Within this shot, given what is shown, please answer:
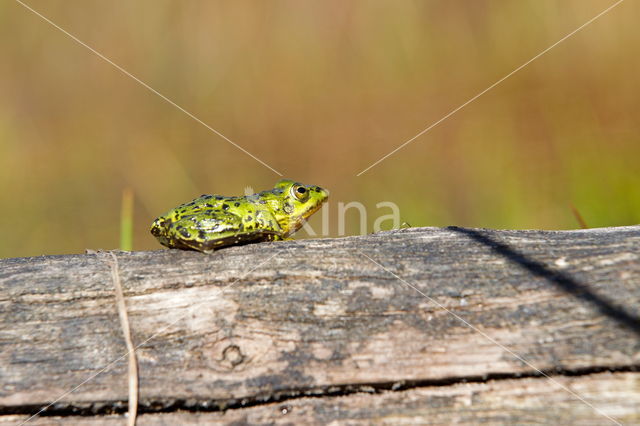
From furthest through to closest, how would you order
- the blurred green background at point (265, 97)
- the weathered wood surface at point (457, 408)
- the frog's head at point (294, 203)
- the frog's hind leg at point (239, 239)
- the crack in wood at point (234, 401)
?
the blurred green background at point (265, 97), the frog's head at point (294, 203), the frog's hind leg at point (239, 239), the crack in wood at point (234, 401), the weathered wood surface at point (457, 408)

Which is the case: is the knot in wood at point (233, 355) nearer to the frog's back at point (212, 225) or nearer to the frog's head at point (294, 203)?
the frog's back at point (212, 225)

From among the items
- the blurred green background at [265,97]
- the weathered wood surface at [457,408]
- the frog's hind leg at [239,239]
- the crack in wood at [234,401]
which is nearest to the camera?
the weathered wood surface at [457,408]

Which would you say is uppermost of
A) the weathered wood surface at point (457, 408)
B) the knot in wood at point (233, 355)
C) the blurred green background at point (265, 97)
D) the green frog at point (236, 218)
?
the blurred green background at point (265, 97)

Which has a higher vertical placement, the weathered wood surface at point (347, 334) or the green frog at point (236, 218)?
the green frog at point (236, 218)

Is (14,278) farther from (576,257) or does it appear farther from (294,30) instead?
(294,30)

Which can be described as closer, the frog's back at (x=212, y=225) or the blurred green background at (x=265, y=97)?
Result: the frog's back at (x=212, y=225)

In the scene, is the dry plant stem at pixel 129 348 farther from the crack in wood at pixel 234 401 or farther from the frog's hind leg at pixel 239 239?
the frog's hind leg at pixel 239 239

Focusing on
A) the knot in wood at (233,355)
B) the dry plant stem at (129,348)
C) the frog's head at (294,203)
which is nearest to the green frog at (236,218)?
the frog's head at (294,203)

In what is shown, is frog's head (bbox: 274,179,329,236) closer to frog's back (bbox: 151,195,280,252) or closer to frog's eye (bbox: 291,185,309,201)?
frog's eye (bbox: 291,185,309,201)
